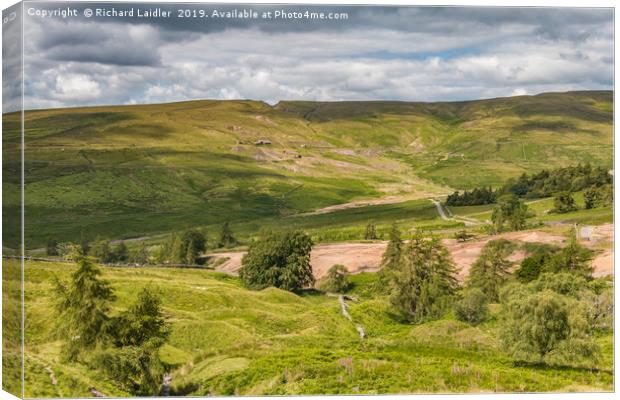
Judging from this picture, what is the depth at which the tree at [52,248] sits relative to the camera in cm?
3044

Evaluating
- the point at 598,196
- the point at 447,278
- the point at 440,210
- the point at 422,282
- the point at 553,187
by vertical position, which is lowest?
the point at 422,282

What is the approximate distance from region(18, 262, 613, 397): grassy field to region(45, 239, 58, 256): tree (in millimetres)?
926

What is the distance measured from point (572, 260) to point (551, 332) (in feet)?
19.3

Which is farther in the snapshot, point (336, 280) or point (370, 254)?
point (370, 254)

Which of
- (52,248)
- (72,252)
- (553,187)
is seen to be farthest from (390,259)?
(52,248)

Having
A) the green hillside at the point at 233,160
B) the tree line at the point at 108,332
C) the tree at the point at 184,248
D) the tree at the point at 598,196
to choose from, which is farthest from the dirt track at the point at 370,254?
the tree line at the point at 108,332

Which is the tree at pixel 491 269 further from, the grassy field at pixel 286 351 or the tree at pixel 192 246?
the tree at pixel 192 246

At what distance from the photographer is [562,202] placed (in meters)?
41.4

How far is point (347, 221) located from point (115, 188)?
15021 millimetres

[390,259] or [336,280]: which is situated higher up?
[390,259]

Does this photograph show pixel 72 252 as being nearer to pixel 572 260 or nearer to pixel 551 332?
pixel 551 332

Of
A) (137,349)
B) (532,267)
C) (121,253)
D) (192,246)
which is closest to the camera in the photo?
(137,349)

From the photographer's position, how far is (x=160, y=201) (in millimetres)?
49781

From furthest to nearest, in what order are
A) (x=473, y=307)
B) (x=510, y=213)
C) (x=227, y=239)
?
(x=510, y=213)
(x=227, y=239)
(x=473, y=307)
